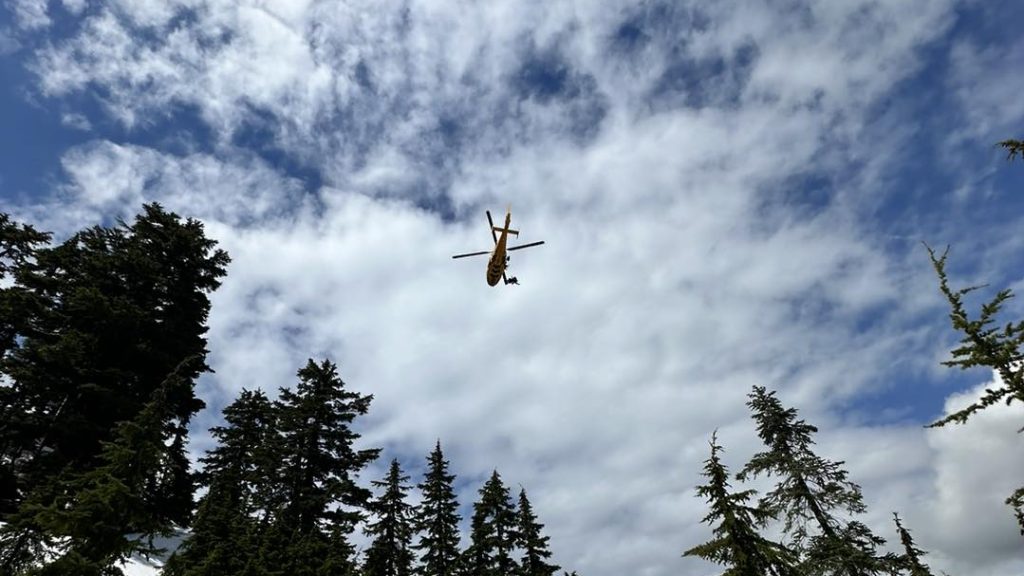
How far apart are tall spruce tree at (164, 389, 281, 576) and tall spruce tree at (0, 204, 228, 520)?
3.58 metres

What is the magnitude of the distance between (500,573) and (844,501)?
58.5ft

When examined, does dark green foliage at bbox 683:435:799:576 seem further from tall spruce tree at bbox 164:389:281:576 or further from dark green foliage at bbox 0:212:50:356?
dark green foliage at bbox 0:212:50:356

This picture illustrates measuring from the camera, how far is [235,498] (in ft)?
88.5

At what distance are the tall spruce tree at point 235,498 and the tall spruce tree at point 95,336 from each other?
358 centimetres

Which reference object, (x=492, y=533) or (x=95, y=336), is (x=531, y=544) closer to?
(x=492, y=533)

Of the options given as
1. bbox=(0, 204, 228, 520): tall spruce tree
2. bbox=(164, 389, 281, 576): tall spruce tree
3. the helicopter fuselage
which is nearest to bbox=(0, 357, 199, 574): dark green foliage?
bbox=(164, 389, 281, 576): tall spruce tree

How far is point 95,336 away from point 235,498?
1089 centimetres

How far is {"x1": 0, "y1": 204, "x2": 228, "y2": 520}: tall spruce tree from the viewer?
2147 cm

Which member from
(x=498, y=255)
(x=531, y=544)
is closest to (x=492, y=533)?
(x=531, y=544)

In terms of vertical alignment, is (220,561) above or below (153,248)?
below

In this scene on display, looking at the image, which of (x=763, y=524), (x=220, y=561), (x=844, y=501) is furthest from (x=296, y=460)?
(x=844, y=501)

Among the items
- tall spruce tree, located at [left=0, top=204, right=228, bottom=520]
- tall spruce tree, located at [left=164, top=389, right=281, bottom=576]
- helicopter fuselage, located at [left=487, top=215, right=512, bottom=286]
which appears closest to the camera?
tall spruce tree, located at [left=164, top=389, right=281, bottom=576]

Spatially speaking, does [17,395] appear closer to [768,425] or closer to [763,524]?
[763,524]

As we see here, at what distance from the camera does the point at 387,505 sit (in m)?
31.2
